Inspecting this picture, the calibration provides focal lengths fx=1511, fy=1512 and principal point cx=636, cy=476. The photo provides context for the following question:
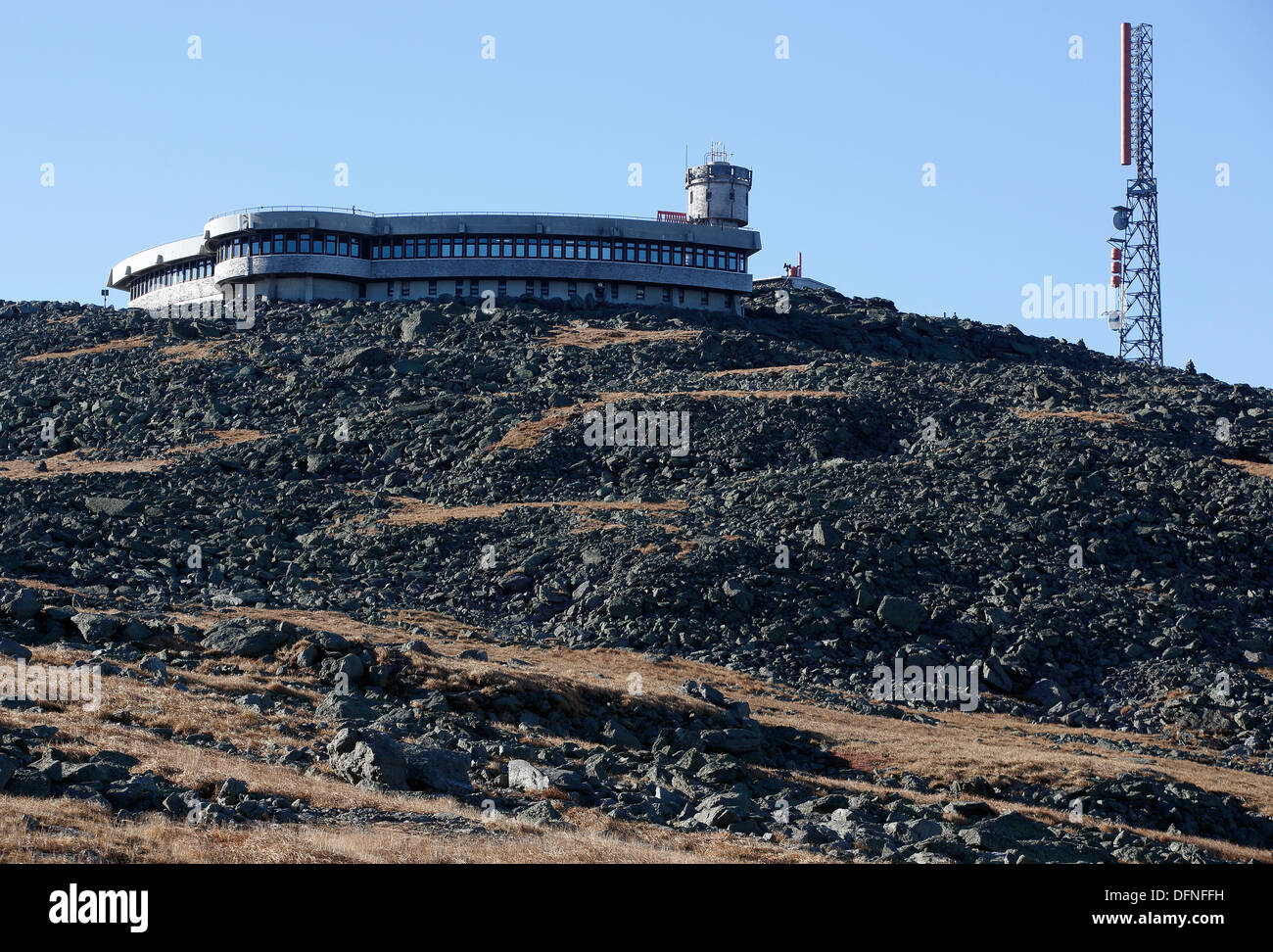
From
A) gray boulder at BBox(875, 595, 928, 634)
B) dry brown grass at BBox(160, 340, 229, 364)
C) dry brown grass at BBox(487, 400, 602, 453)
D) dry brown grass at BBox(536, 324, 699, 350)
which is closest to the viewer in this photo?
gray boulder at BBox(875, 595, 928, 634)

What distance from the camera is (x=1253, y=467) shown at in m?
62.6

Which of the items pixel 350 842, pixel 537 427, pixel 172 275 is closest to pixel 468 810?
pixel 350 842

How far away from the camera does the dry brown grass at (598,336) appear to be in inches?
3292

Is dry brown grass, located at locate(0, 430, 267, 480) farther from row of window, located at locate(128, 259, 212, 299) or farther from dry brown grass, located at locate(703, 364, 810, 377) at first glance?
row of window, located at locate(128, 259, 212, 299)

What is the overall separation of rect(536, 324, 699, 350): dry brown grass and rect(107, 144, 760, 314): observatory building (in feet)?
34.5

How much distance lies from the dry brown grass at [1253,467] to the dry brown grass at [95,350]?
59984 mm

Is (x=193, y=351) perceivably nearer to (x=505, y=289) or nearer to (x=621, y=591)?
(x=505, y=289)

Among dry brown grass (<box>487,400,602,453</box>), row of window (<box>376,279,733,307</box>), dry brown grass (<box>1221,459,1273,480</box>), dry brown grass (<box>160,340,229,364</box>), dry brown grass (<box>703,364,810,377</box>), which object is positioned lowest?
dry brown grass (<box>1221,459,1273,480</box>)

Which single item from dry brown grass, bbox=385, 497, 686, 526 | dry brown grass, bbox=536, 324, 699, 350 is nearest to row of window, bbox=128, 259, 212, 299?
dry brown grass, bbox=536, 324, 699, 350

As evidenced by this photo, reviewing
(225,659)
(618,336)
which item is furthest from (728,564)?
(618,336)

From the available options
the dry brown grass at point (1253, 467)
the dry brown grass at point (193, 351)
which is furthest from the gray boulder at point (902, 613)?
the dry brown grass at point (193, 351)

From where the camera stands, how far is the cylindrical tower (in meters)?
109

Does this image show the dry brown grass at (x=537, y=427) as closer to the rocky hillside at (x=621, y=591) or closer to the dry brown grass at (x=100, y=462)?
the rocky hillside at (x=621, y=591)

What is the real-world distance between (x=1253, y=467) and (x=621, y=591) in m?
29.0
